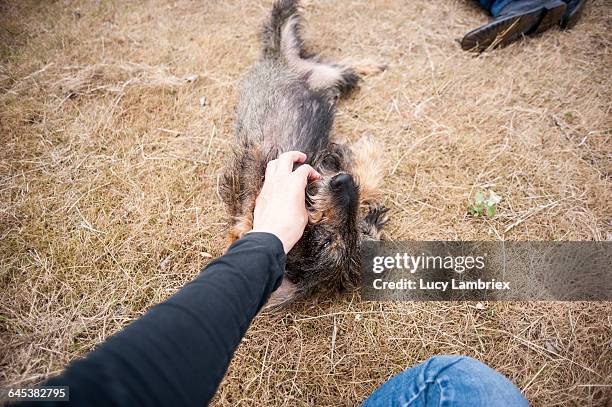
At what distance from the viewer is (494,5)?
164 inches

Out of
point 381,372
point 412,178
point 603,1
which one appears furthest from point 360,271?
point 603,1

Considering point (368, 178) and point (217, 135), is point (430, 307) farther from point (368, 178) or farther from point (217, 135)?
point (217, 135)

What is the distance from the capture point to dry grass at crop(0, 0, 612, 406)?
2.48 metres

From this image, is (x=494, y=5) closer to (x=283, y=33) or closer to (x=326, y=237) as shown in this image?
(x=283, y=33)

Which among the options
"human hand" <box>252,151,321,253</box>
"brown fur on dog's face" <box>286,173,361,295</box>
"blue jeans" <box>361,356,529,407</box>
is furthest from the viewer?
"brown fur on dog's face" <box>286,173,361,295</box>

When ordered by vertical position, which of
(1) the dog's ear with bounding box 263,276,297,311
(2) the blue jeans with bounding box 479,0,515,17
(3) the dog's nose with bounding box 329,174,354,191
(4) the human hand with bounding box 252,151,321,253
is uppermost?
(2) the blue jeans with bounding box 479,0,515,17

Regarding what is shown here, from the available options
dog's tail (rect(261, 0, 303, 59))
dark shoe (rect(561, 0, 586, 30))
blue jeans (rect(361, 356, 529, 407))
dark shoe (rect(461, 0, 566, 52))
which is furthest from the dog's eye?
dark shoe (rect(561, 0, 586, 30))

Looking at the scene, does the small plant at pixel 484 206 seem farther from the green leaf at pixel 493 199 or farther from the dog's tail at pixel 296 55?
the dog's tail at pixel 296 55

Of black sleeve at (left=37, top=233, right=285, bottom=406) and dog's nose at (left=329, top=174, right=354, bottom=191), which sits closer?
black sleeve at (left=37, top=233, right=285, bottom=406)

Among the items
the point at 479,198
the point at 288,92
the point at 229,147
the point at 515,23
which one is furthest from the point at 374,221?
the point at 515,23

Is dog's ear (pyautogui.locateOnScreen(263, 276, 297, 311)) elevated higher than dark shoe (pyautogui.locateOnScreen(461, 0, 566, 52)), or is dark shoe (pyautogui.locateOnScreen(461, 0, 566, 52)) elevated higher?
dark shoe (pyautogui.locateOnScreen(461, 0, 566, 52))

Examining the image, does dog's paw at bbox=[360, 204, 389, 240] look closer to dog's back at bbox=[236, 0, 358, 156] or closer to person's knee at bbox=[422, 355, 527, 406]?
dog's back at bbox=[236, 0, 358, 156]

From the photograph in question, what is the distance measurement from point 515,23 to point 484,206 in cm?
204

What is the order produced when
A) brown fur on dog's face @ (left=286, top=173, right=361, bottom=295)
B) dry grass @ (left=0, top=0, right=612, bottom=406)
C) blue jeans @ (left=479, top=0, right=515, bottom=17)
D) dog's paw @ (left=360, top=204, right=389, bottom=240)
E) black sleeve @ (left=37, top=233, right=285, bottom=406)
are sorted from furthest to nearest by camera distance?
blue jeans @ (left=479, top=0, right=515, bottom=17) → dog's paw @ (left=360, top=204, right=389, bottom=240) → brown fur on dog's face @ (left=286, top=173, right=361, bottom=295) → dry grass @ (left=0, top=0, right=612, bottom=406) → black sleeve @ (left=37, top=233, right=285, bottom=406)
